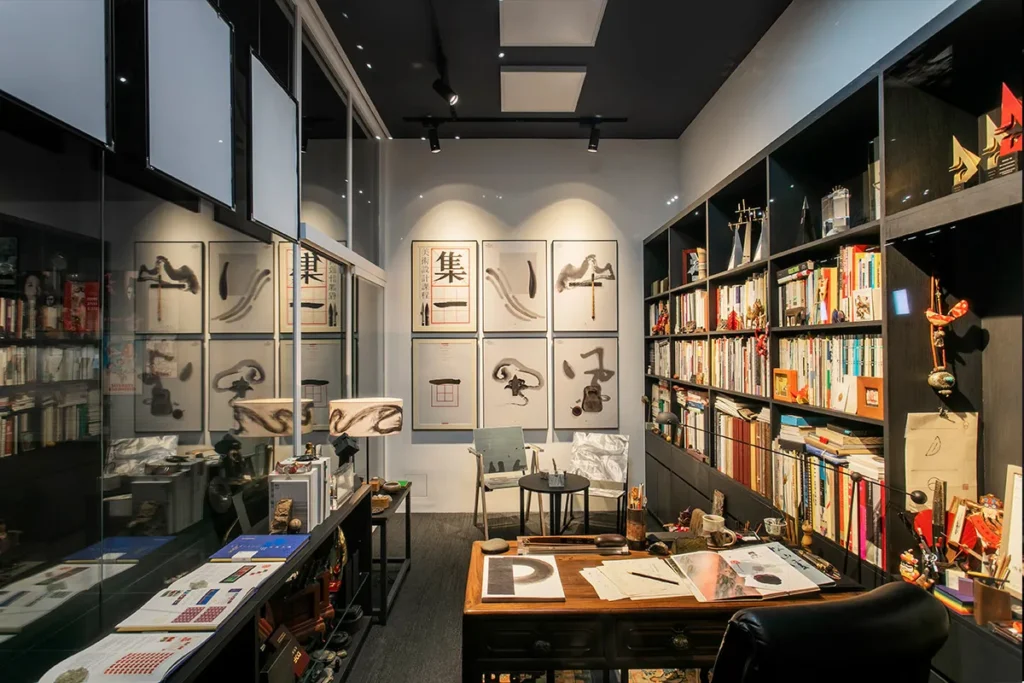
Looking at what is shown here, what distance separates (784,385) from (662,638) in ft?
4.93

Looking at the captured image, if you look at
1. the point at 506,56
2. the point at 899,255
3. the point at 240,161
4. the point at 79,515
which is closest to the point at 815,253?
the point at 899,255

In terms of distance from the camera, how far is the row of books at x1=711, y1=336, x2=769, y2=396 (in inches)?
110

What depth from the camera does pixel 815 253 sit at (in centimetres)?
239

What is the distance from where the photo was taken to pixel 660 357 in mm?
4562

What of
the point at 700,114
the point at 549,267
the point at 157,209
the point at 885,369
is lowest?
the point at 885,369

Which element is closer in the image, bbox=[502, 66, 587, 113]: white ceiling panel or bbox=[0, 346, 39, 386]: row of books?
bbox=[0, 346, 39, 386]: row of books

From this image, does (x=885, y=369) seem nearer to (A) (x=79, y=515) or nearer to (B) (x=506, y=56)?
(A) (x=79, y=515)

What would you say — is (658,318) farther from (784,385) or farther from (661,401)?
(784,385)

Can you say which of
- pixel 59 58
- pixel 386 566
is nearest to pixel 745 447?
pixel 386 566

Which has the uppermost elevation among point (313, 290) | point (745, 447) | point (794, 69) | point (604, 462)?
point (794, 69)

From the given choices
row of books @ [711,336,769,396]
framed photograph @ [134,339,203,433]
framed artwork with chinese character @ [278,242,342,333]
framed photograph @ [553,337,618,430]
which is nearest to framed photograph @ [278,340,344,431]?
framed artwork with chinese character @ [278,242,342,333]

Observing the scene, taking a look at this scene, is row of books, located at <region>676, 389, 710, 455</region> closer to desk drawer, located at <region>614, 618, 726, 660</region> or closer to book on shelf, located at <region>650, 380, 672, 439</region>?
book on shelf, located at <region>650, 380, 672, 439</region>

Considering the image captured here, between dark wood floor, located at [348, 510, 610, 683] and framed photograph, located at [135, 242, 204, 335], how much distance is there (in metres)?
1.86

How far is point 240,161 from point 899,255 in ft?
8.35
